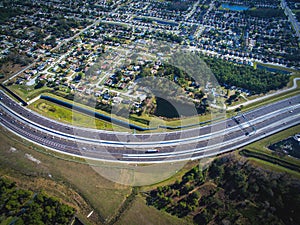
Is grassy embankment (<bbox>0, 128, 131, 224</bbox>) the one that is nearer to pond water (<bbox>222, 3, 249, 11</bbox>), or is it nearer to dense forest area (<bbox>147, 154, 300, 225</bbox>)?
dense forest area (<bbox>147, 154, 300, 225</bbox>)

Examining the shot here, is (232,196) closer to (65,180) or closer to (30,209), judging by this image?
(65,180)

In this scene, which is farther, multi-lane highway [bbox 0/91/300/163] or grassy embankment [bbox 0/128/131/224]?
multi-lane highway [bbox 0/91/300/163]

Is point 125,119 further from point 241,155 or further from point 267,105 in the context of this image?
point 267,105

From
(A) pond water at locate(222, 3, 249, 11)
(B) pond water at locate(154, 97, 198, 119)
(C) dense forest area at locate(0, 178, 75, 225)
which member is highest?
(A) pond water at locate(222, 3, 249, 11)

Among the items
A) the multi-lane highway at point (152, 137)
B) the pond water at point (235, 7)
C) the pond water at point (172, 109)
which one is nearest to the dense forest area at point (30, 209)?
the multi-lane highway at point (152, 137)

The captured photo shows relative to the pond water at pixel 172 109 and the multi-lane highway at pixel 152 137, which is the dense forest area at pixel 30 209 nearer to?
the multi-lane highway at pixel 152 137

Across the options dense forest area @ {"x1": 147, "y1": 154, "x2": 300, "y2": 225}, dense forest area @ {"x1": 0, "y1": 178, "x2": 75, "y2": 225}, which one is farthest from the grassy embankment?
dense forest area @ {"x1": 147, "y1": 154, "x2": 300, "y2": 225}
